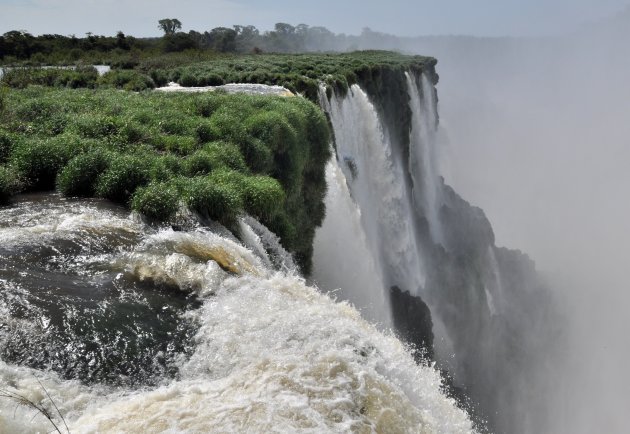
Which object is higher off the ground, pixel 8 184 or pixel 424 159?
pixel 8 184

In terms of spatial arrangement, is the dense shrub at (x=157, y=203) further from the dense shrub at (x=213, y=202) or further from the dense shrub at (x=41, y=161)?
the dense shrub at (x=41, y=161)

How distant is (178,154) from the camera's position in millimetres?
11117

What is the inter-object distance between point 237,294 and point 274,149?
6838 mm

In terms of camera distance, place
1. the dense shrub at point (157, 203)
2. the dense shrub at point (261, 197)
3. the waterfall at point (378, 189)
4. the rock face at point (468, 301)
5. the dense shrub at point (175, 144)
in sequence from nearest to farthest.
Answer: the dense shrub at point (157, 203)
the dense shrub at point (261, 197)
the dense shrub at point (175, 144)
the waterfall at point (378, 189)
the rock face at point (468, 301)

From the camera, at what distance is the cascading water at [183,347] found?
14.1 feet

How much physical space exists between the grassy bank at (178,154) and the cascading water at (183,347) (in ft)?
5.91

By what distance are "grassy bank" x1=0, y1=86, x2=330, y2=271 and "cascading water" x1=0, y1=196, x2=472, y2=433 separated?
180 cm

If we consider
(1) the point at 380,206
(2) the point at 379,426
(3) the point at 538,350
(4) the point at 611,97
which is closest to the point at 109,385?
(2) the point at 379,426

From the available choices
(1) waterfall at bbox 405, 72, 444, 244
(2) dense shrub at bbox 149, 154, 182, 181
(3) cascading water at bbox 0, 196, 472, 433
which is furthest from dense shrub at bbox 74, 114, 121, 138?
(1) waterfall at bbox 405, 72, 444, 244

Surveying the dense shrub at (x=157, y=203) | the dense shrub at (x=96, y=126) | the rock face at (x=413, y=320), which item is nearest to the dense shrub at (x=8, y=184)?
the dense shrub at (x=157, y=203)

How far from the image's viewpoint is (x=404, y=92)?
34625 mm

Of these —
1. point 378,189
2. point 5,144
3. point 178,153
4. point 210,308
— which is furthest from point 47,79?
point 210,308

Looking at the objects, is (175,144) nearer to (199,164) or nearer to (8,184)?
(199,164)

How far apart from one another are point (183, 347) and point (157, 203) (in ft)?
11.9
